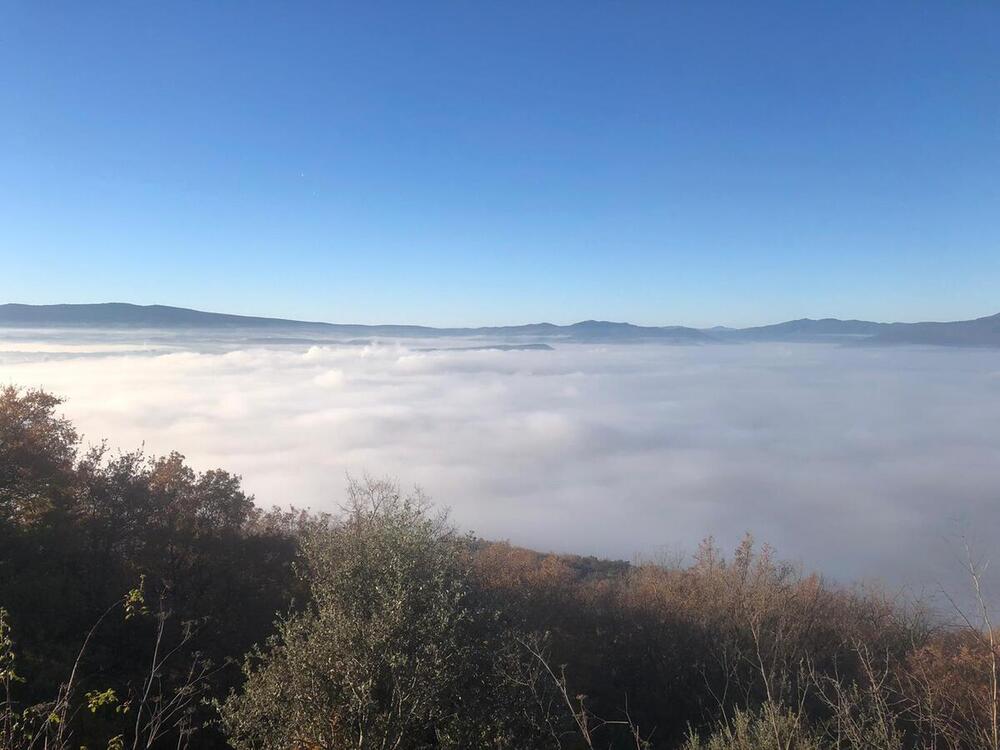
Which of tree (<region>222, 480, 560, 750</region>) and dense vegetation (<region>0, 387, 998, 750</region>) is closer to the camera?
tree (<region>222, 480, 560, 750</region>)

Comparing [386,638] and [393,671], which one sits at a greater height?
[386,638]

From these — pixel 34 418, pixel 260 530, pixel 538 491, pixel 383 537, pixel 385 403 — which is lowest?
pixel 538 491

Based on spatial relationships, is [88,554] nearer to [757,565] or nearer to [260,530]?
[260,530]

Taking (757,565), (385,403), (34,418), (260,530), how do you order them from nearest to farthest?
(34,418) < (260,530) < (757,565) < (385,403)

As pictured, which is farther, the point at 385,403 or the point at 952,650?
the point at 385,403

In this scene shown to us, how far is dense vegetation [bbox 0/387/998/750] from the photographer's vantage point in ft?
32.7

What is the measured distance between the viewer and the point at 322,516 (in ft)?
64.8

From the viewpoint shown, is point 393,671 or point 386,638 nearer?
point 393,671

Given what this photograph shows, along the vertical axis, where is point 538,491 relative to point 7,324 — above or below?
below

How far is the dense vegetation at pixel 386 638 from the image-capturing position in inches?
392

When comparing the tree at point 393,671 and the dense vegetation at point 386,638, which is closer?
the tree at point 393,671

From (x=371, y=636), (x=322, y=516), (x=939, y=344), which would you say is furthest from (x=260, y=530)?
(x=939, y=344)

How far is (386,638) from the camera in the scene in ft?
34.1

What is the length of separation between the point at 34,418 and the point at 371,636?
58.0 ft
